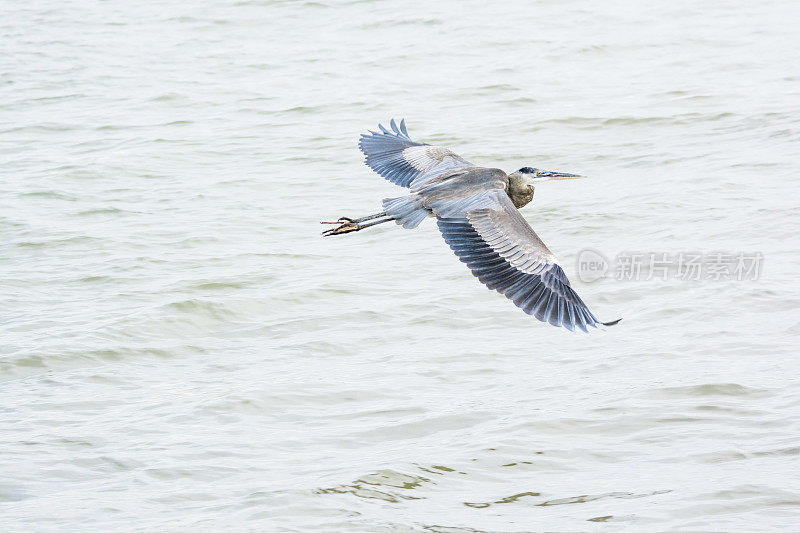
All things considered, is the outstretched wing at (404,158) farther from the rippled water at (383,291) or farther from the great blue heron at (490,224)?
the rippled water at (383,291)

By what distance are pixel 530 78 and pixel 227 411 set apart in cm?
836

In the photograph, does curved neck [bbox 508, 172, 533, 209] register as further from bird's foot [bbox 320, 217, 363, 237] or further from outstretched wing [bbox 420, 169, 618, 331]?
bird's foot [bbox 320, 217, 363, 237]

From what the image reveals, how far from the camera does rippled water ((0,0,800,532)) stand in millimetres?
5867

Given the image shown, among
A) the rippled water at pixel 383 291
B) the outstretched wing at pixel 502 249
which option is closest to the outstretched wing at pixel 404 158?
the outstretched wing at pixel 502 249

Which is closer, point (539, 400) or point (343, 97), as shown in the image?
point (539, 400)

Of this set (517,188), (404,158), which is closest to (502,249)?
(517,188)

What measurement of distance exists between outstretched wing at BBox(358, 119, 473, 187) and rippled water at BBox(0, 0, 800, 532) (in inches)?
40.8

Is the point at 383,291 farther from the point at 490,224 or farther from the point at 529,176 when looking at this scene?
the point at 490,224

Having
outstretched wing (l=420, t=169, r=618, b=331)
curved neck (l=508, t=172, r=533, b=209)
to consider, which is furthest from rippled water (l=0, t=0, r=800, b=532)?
curved neck (l=508, t=172, r=533, b=209)

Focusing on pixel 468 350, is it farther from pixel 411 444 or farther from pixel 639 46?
pixel 639 46

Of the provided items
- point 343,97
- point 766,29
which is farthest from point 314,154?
point 766,29

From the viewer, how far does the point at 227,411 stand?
22.5 feet

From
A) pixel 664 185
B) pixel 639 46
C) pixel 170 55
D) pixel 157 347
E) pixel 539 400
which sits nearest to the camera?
pixel 539 400

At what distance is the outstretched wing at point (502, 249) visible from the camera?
19.3 feet
